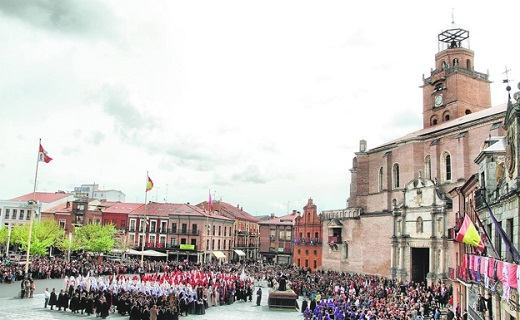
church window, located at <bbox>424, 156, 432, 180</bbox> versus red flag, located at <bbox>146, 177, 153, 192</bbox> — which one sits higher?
church window, located at <bbox>424, 156, 432, 180</bbox>

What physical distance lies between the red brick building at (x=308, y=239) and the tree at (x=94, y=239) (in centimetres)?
2461

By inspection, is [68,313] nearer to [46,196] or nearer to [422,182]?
[422,182]

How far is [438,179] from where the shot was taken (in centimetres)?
4300

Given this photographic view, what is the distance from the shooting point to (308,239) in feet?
200

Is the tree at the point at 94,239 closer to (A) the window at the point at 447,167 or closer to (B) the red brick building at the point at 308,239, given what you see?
(B) the red brick building at the point at 308,239

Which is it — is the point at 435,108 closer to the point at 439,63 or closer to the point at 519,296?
the point at 439,63

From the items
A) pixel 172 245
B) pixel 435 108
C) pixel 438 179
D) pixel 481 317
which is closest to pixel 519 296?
pixel 481 317

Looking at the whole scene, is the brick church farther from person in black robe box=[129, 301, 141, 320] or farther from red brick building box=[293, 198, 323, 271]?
person in black robe box=[129, 301, 141, 320]

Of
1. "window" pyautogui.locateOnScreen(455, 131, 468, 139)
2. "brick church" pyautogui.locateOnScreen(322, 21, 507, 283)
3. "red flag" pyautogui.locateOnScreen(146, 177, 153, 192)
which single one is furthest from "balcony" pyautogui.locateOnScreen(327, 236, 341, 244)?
"red flag" pyautogui.locateOnScreen(146, 177, 153, 192)

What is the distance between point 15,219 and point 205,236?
96.5 feet

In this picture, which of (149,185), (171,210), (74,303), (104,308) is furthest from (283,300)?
(171,210)

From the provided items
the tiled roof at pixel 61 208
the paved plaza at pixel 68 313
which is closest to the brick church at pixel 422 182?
the paved plaza at pixel 68 313

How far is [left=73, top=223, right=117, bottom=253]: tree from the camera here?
50.8 m

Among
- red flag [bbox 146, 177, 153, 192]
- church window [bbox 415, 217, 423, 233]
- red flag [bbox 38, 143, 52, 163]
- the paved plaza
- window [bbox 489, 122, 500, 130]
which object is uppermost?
Answer: window [bbox 489, 122, 500, 130]
